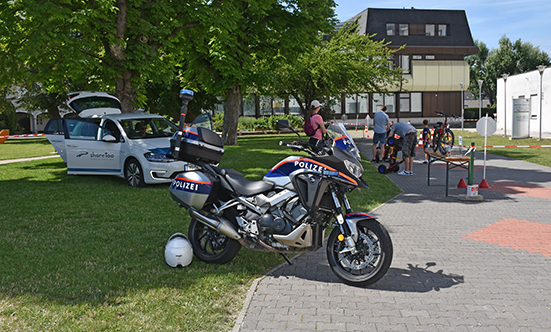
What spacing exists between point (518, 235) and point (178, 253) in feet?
15.9

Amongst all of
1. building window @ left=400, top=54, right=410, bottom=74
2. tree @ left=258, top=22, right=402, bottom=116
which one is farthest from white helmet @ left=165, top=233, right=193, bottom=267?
building window @ left=400, top=54, right=410, bottom=74

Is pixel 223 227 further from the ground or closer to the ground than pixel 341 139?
closer to the ground

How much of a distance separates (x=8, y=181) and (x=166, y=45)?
23.2ft

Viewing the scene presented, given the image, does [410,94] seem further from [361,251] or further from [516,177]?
[361,251]

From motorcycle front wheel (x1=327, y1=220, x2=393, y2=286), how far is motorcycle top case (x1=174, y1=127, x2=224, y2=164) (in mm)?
1654

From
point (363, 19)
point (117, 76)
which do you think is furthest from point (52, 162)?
point (363, 19)

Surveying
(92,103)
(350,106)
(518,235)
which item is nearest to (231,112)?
(92,103)

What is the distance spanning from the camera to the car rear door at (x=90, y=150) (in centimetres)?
1202

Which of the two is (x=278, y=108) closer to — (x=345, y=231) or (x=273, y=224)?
(x=273, y=224)

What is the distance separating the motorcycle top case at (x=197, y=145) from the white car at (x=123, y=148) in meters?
5.85

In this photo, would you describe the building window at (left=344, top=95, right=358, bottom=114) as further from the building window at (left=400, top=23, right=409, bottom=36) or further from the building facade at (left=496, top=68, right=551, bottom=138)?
the building facade at (left=496, top=68, right=551, bottom=138)

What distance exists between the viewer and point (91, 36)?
52.5ft

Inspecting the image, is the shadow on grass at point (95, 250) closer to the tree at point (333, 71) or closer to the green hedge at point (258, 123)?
the tree at point (333, 71)

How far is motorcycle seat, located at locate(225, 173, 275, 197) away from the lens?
16.7 feet
